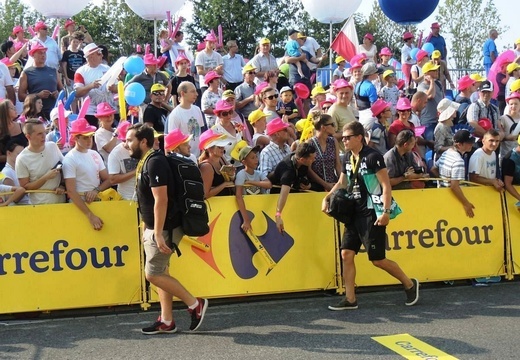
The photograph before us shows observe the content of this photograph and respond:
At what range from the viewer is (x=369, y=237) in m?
7.61

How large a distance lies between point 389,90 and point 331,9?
2389 millimetres

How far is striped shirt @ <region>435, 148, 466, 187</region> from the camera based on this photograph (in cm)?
880

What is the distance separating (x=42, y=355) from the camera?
21.2 feet

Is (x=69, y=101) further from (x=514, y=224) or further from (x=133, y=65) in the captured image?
(x=514, y=224)

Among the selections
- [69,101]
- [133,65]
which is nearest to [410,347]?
[69,101]

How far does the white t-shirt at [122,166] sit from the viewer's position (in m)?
8.14

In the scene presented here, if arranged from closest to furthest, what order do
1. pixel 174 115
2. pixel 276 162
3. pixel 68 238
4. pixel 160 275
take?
1. pixel 160 275
2. pixel 68 238
3. pixel 276 162
4. pixel 174 115

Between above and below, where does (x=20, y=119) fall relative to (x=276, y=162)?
above

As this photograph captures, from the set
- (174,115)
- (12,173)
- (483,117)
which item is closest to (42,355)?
(12,173)

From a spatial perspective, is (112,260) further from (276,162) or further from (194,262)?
(276,162)

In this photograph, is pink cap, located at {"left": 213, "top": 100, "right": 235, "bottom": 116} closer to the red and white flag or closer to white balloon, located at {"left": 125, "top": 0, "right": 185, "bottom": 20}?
white balloon, located at {"left": 125, "top": 0, "right": 185, "bottom": 20}

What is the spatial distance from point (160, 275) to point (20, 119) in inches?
167

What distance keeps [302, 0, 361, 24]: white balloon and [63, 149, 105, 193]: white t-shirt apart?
26.3ft

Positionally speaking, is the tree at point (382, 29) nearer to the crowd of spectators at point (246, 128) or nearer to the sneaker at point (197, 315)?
the crowd of spectators at point (246, 128)
